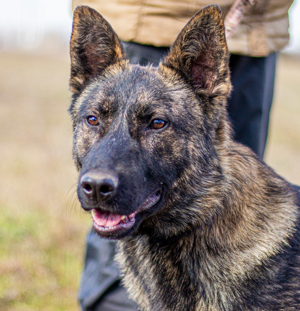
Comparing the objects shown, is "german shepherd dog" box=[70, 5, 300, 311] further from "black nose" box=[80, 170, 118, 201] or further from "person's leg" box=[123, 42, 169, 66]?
"person's leg" box=[123, 42, 169, 66]

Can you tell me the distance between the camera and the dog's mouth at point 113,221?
2.10m

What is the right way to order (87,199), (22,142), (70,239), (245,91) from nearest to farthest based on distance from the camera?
(87,199), (245,91), (70,239), (22,142)

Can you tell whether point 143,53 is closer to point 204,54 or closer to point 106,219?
point 204,54

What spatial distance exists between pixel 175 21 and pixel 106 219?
4.87 ft

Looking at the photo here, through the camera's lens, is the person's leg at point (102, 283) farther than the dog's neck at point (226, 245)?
Yes

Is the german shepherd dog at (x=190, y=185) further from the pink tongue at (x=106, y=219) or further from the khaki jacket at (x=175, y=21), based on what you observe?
the khaki jacket at (x=175, y=21)

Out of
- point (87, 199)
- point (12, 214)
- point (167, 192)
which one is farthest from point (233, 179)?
point (12, 214)

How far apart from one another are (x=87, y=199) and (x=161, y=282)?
80 centimetres

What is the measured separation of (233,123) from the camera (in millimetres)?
→ 3002

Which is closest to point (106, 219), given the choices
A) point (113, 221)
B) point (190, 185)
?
point (113, 221)

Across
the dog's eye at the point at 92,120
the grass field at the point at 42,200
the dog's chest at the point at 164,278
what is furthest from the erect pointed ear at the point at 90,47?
the dog's chest at the point at 164,278

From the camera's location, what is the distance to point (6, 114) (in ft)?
34.8

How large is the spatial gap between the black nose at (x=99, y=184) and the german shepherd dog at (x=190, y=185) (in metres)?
0.14

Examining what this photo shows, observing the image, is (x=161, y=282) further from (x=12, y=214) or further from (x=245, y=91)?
(x=12, y=214)
